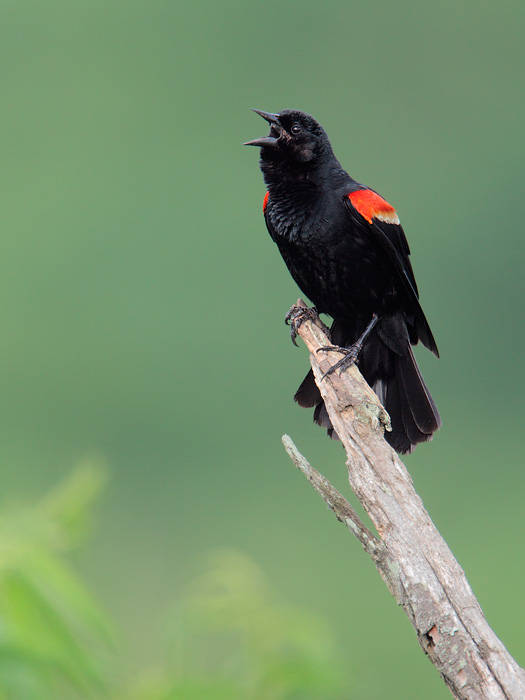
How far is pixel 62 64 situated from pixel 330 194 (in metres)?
17.8

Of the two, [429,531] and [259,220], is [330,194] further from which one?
[259,220]

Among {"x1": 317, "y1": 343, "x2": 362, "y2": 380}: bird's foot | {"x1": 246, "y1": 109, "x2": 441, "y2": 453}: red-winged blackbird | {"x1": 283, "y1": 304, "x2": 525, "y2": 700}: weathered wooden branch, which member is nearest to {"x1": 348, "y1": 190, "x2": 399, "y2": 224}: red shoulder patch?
{"x1": 246, "y1": 109, "x2": 441, "y2": 453}: red-winged blackbird

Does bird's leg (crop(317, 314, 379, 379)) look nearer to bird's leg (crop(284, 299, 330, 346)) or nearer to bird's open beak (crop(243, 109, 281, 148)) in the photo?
bird's leg (crop(284, 299, 330, 346))

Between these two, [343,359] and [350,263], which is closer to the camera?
[343,359]

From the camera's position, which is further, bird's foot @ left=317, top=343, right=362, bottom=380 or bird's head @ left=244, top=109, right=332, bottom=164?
bird's head @ left=244, top=109, right=332, bottom=164

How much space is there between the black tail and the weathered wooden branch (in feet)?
3.49

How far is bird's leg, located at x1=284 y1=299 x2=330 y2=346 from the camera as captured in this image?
3914 mm

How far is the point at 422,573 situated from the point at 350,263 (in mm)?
1794

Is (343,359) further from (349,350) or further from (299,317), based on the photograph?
(299,317)

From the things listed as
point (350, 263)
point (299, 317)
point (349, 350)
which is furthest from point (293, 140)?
point (349, 350)

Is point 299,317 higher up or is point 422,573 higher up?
point 299,317

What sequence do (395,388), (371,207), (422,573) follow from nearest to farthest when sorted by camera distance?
1. (422,573)
2. (371,207)
3. (395,388)

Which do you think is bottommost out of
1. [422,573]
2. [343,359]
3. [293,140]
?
[422,573]

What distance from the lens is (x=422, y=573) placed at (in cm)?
Answer: 215
